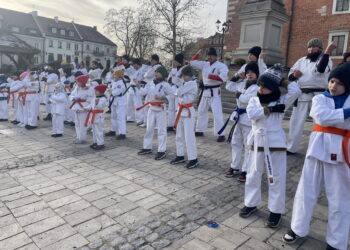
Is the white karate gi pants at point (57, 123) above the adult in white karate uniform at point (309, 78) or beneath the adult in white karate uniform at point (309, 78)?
beneath

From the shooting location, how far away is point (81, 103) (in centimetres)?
792

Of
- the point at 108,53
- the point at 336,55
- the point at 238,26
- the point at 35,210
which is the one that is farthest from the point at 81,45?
the point at 35,210

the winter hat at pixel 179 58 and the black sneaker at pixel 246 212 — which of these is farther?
the winter hat at pixel 179 58

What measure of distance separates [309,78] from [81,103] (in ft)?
19.4

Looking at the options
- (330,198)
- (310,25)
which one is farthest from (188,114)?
(310,25)

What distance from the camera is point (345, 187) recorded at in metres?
2.88

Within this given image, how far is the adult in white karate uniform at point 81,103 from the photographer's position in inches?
310

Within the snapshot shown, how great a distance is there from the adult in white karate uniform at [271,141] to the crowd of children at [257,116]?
0.04 ft

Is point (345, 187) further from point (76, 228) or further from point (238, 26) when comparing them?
point (238, 26)

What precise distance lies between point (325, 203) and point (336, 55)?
19.3 meters

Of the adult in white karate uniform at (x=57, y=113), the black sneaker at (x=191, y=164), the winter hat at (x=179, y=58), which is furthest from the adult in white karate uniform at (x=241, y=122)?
the adult in white karate uniform at (x=57, y=113)

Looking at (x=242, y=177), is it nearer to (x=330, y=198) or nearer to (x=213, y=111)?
(x=330, y=198)

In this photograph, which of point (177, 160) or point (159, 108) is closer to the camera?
point (177, 160)

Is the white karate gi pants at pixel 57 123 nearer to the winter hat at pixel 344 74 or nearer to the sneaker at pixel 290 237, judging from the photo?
the sneaker at pixel 290 237
